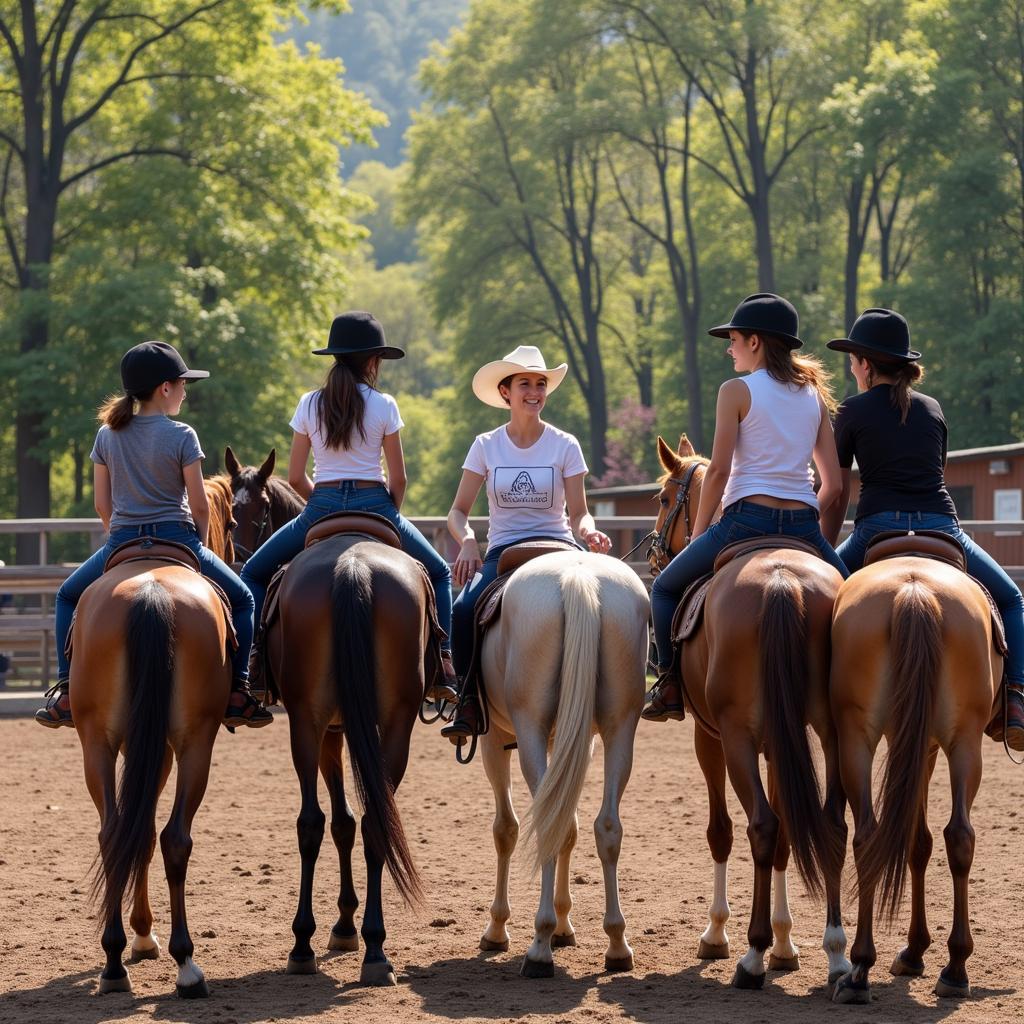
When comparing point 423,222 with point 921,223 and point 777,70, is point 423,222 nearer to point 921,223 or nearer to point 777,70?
point 777,70

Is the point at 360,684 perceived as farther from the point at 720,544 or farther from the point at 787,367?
the point at 787,367

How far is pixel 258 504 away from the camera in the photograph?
11.0m

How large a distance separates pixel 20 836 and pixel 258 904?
2.64 m

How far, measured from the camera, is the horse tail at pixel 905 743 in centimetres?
616

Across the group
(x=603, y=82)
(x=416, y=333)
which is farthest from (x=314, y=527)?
(x=416, y=333)

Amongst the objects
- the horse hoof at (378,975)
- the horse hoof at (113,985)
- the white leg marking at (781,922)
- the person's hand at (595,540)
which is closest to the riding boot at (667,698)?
the person's hand at (595,540)

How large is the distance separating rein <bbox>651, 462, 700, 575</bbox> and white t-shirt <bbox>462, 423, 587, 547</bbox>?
1192mm

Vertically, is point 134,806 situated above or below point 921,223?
below

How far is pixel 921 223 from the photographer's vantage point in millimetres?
38281

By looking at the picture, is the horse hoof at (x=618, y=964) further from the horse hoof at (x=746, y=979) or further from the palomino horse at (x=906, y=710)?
the palomino horse at (x=906, y=710)

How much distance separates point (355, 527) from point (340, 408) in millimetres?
579

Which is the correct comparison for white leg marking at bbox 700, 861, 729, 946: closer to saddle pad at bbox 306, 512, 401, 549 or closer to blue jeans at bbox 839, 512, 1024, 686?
A: blue jeans at bbox 839, 512, 1024, 686

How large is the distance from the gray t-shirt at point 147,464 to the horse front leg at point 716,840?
2.71 metres

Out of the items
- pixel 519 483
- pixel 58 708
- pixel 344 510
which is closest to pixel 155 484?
pixel 344 510
